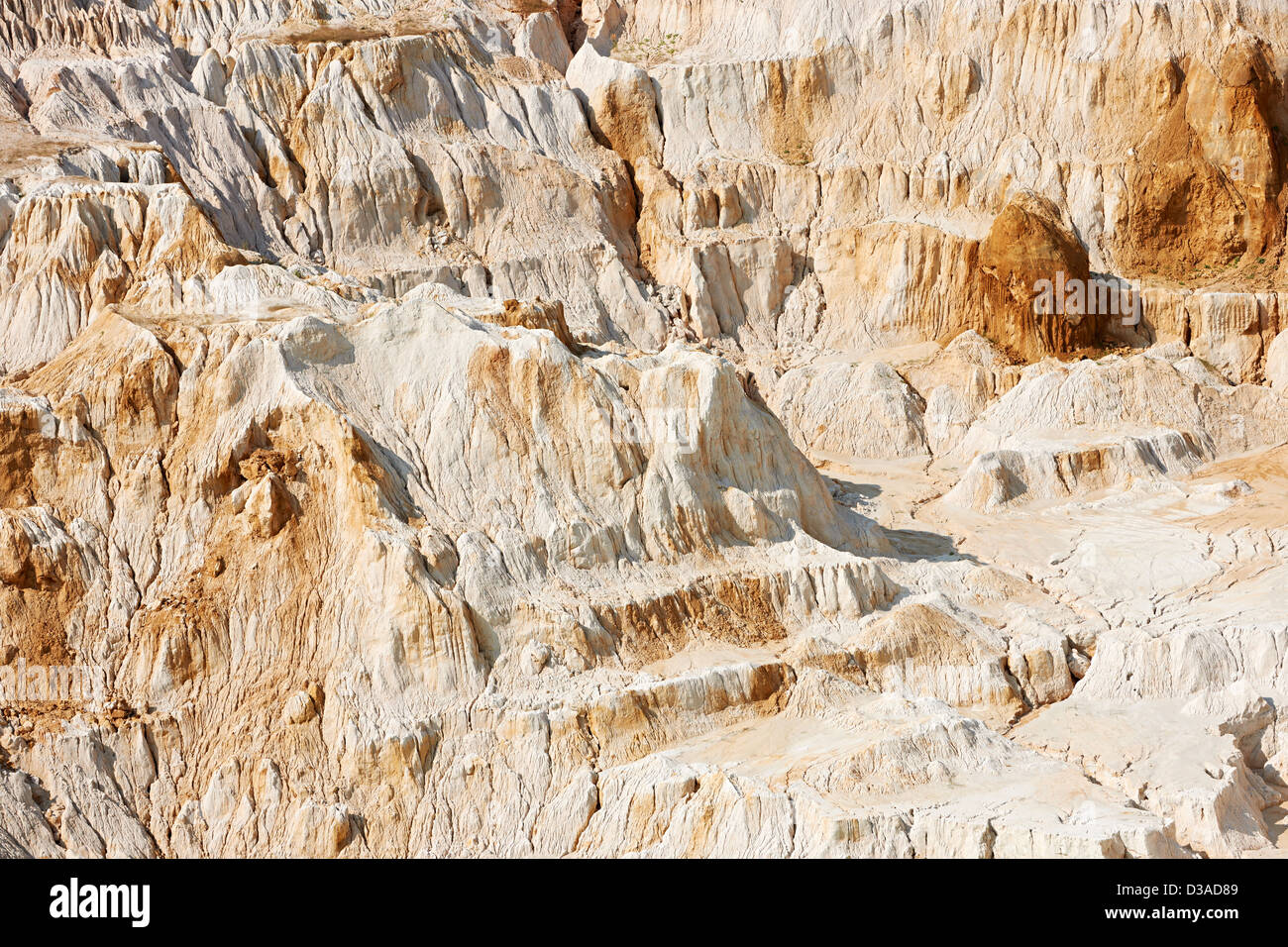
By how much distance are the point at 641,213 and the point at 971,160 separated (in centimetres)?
1012

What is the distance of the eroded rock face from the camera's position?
25766 mm

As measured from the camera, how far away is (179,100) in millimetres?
48844

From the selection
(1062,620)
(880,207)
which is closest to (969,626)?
(1062,620)

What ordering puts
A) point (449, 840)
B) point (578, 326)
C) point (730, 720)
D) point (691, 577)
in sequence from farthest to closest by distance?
1. point (578, 326)
2. point (691, 577)
3. point (730, 720)
4. point (449, 840)

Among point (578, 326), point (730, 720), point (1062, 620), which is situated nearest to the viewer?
point (730, 720)

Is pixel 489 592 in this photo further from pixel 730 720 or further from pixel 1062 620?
pixel 1062 620

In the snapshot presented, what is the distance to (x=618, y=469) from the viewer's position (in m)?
30.5

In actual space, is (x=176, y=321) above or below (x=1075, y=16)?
below

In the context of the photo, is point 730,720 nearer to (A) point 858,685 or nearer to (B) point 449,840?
(A) point 858,685

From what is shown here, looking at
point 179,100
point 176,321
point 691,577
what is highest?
point 179,100

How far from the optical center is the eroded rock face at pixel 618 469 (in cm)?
2577

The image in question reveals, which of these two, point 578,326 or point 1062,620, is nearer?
point 1062,620

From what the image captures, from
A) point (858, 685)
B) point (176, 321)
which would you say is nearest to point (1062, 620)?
point (858, 685)

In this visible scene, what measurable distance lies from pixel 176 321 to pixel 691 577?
1050cm
